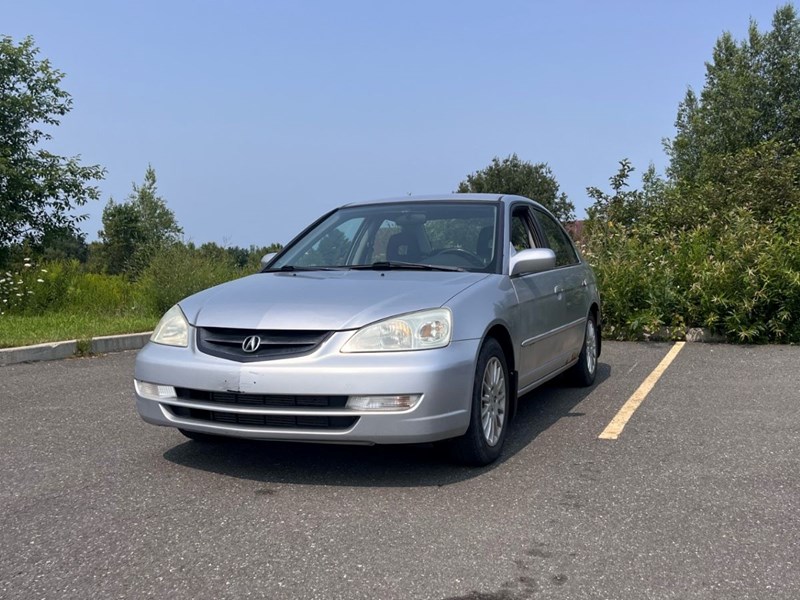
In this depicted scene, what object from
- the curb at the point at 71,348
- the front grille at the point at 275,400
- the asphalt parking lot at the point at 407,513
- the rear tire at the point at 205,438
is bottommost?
the asphalt parking lot at the point at 407,513

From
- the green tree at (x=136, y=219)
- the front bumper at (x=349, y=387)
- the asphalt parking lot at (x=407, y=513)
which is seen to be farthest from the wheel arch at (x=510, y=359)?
the green tree at (x=136, y=219)

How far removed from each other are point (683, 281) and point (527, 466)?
7467 mm

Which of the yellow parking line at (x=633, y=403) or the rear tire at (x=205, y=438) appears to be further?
the yellow parking line at (x=633, y=403)

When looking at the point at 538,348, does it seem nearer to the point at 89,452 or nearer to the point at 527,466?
the point at 527,466

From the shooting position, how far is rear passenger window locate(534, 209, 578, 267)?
653cm

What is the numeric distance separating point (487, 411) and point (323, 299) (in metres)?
1.11

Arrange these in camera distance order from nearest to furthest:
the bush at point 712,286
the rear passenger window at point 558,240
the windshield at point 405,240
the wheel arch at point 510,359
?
the wheel arch at point 510,359 → the windshield at point 405,240 → the rear passenger window at point 558,240 → the bush at point 712,286

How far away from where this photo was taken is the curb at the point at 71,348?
8.62 metres

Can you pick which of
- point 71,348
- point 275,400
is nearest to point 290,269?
point 275,400

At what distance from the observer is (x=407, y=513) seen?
3.81 m

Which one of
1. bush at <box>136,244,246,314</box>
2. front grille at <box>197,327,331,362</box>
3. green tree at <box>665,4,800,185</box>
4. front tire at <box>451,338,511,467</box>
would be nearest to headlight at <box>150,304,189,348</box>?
front grille at <box>197,327,331,362</box>

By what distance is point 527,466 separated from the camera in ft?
15.2

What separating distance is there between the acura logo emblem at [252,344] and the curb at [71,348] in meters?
5.49

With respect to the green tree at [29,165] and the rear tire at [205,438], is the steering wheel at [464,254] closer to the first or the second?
the rear tire at [205,438]
